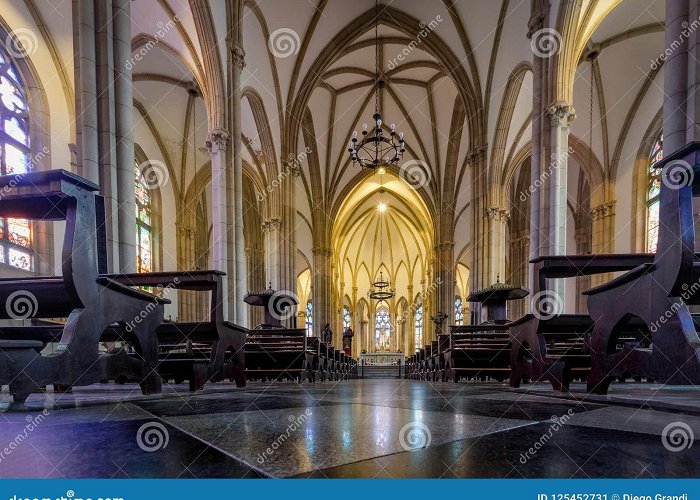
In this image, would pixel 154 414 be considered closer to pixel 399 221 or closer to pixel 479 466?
pixel 479 466

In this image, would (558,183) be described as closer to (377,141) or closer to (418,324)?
(377,141)

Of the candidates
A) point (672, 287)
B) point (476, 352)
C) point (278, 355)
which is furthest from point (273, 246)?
point (672, 287)

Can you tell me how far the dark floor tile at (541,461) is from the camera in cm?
101

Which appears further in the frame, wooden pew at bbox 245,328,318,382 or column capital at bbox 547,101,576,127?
column capital at bbox 547,101,576,127

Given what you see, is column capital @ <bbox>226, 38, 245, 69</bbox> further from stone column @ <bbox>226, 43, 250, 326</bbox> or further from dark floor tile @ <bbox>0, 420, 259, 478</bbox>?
dark floor tile @ <bbox>0, 420, 259, 478</bbox>

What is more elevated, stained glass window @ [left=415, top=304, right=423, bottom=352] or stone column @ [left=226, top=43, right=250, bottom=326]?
stone column @ [left=226, top=43, right=250, bottom=326]

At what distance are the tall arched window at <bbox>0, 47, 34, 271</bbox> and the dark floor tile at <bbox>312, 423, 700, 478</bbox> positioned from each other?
11.0 meters

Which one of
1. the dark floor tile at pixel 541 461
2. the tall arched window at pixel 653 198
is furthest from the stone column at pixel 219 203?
the tall arched window at pixel 653 198

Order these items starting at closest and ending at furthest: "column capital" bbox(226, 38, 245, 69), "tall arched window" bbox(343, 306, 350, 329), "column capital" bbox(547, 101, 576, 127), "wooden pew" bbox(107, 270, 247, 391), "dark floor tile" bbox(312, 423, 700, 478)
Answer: "dark floor tile" bbox(312, 423, 700, 478) < "wooden pew" bbox(107, 270, 247, 391) < "column capital" bbox(547, 101, 576, 127) < "column capital" bbox(226, 38, 245, 69) < "tall arched window" bbox(343, 306, 350, 329)

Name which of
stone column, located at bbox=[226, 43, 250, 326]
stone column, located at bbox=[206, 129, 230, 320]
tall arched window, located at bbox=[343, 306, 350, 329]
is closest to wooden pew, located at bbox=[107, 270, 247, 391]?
stone column, located at bbox=[206, 129, 230, 320]

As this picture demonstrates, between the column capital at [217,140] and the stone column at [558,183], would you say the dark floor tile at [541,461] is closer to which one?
the stone column at [558,183]

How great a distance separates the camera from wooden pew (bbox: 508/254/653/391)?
3.45 m

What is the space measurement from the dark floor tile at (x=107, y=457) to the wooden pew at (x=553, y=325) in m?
3.14

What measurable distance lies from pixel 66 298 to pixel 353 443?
2.35 m
